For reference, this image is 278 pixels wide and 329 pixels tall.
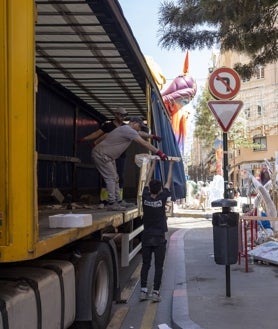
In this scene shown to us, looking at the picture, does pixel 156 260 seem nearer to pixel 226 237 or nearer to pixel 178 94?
pixel 226 237

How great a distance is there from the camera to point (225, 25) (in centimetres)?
1023

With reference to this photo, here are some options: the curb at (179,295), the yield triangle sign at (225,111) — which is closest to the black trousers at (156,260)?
the curb at (179,295)

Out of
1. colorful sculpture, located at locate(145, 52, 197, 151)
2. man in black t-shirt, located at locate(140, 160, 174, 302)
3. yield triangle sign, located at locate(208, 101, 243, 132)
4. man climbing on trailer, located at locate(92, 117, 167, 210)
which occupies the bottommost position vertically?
man in black t-shirt, located at locate(140, 160, 174, 302)

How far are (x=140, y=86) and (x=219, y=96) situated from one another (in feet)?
10.3

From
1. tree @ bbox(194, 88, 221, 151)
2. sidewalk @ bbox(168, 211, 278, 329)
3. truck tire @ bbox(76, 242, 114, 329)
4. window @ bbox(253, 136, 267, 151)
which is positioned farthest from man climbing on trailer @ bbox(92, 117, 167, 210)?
window @ bbox(253, 136, 267, 151)

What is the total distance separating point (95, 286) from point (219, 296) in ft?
7.59

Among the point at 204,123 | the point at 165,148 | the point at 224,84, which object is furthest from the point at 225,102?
the point at 204,123

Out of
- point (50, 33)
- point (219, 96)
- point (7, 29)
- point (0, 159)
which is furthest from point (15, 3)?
point (219, 96)

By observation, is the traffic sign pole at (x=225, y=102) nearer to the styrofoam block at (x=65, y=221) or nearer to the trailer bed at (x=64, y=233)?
the trailer bed at (x=64, y=233)

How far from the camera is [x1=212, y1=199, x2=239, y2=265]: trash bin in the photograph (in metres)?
7.25

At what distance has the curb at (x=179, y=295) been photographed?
6140 millimetres

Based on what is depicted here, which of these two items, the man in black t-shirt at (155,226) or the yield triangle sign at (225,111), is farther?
the yield triangle sign at (225,111)

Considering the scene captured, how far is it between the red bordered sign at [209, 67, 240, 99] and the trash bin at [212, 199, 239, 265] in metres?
1.81

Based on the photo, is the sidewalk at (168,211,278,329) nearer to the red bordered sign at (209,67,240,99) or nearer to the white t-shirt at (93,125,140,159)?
the white t-shirt at (93,125,140,159)
